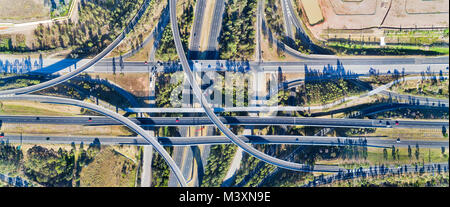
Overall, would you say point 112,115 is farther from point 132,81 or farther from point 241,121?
point 241,121

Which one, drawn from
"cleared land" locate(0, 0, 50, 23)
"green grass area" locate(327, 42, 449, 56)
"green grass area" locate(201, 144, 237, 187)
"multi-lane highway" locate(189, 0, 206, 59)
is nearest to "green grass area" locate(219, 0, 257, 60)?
"multi-lane highway" locate(189, 0, 206, 59)

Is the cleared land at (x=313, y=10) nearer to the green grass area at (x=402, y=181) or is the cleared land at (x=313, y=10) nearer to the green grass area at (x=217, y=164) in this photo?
the green grass area at (x=217, y=164)

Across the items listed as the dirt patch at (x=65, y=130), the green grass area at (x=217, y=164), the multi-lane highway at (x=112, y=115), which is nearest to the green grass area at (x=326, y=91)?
the green grass area at (x=217, y=164)

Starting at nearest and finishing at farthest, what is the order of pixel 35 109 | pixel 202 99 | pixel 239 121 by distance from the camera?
pixel 202 99, pixel 35 109, pixel 239 121

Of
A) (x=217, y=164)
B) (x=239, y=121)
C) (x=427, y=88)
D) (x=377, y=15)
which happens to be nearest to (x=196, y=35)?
(x=239, y=121)

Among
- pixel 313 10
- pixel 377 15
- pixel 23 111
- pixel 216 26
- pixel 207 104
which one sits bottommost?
pixel 23 111

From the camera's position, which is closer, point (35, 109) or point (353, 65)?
point (35, 109)

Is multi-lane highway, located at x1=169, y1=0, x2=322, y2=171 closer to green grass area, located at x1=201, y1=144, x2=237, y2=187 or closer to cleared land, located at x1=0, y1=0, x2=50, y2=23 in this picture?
green grass area, located at x1=201, y1=144, x2=237, y2=187
